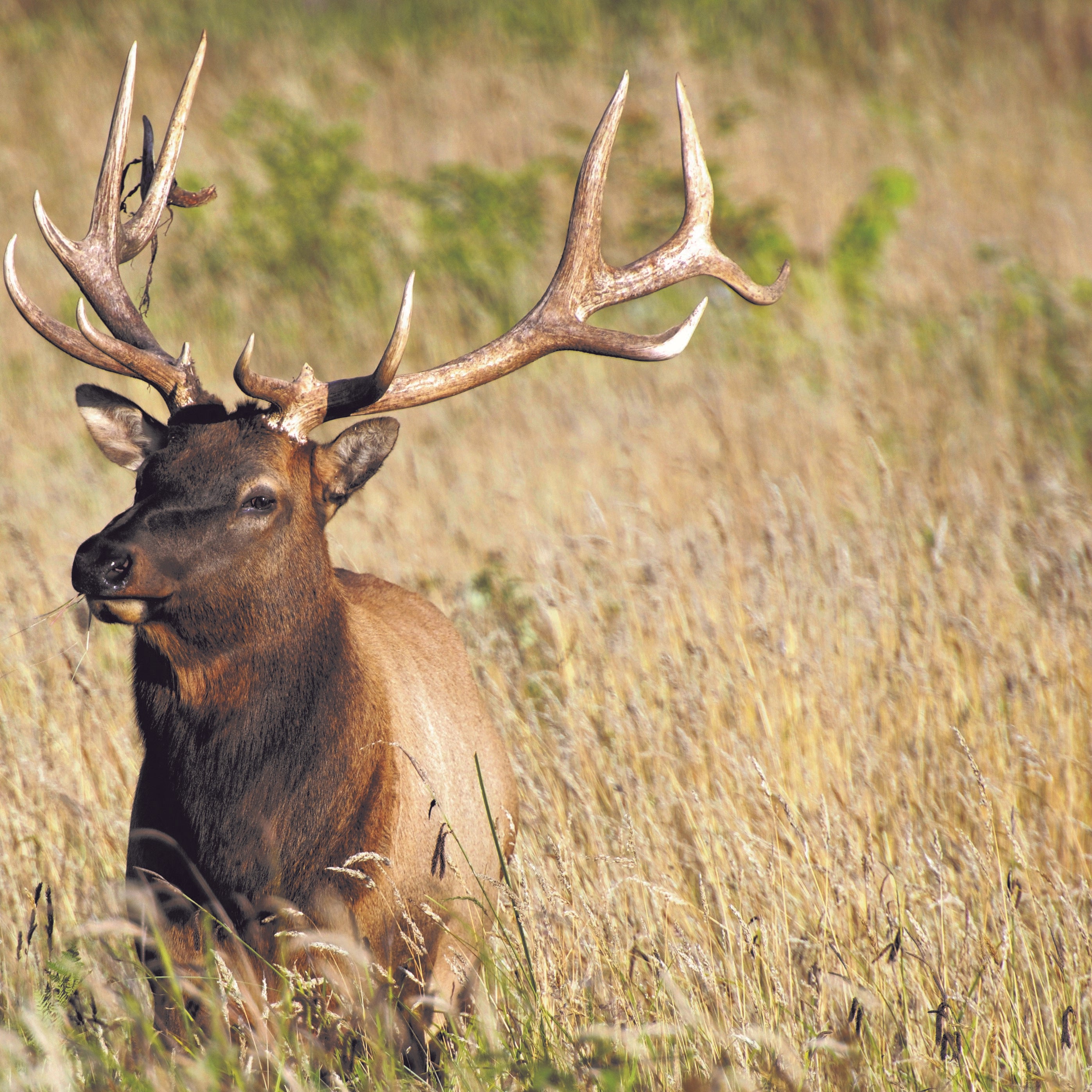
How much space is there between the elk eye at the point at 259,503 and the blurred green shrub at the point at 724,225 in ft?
20.1

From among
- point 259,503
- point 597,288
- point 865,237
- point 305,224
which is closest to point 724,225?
point 865,237

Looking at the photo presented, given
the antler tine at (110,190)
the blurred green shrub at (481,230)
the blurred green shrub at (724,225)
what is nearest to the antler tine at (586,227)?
the antler tine at (110,190)

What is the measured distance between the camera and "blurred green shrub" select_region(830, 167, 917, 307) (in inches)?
338

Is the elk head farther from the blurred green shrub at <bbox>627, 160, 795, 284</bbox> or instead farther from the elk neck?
the blurred green shrub at <bbox>627, 160, 795, 284</bbox>

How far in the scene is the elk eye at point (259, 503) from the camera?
2932 millimetres

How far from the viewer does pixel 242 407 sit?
313cm

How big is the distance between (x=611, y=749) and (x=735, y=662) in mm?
499

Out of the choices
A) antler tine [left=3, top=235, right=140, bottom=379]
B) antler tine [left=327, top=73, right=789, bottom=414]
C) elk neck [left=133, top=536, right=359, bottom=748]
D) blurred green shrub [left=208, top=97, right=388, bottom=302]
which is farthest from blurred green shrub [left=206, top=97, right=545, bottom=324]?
elk neck [left=133, top=536, right=359, bottom=748]

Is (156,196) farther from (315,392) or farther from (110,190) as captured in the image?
(315,392)

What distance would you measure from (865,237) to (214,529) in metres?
6.86

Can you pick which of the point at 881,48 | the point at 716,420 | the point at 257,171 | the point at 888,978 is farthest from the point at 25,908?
the point at 881,48

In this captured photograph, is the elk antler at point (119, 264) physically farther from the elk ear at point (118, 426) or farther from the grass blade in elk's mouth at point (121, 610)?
the grass blade in elk's mouth at point (121, 610)

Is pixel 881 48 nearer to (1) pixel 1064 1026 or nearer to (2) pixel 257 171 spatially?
(2) pixel 257 171

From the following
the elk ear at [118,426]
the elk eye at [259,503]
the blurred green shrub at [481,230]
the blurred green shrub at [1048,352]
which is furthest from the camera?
the blurred green shrub at [481,230]
